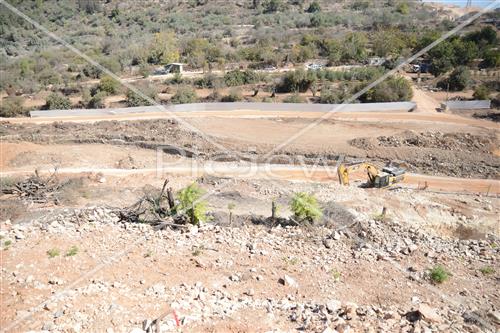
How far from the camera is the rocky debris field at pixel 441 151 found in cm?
2698

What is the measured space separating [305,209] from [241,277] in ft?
15.8

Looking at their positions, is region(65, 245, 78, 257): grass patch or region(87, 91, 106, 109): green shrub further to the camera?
region(87, 91, 106, 109): green shrub

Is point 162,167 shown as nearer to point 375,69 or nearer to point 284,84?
point 284,84

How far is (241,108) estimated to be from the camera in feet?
128

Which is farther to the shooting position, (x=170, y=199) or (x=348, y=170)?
(x=348, y=170)

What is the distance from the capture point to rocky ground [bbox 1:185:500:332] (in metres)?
11.4

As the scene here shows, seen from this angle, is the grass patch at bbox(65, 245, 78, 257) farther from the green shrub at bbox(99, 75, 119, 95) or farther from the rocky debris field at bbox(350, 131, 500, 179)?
the green shrub at bbox(99, 75, 119, 95)

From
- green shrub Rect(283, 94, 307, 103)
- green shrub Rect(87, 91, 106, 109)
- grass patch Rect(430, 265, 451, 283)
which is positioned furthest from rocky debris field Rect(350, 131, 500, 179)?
green shrub Rect(87, 91, 106, 109)

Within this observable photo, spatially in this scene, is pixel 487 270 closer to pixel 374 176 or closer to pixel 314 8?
pixel 374 176

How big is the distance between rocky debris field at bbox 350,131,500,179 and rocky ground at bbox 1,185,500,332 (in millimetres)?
10586

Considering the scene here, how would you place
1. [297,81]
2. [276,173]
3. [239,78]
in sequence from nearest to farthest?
[276,173] → [297,81] → [239,78]

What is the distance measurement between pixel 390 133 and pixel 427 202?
1160 cm

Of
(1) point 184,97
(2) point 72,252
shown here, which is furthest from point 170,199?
(1) point 184,97

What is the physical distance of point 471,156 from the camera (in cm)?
2803
